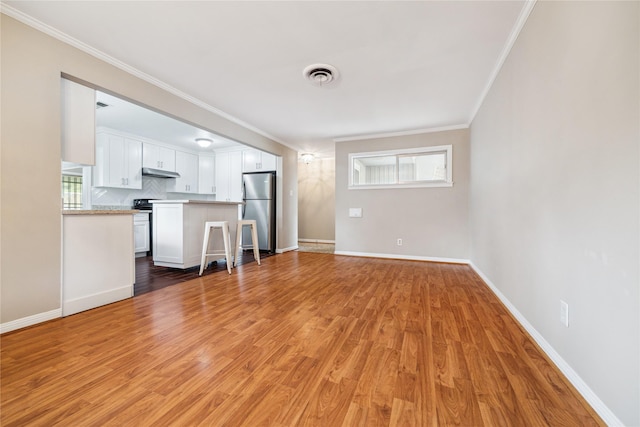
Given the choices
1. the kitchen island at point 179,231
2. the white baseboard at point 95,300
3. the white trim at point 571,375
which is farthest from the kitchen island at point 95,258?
the white trim at point 571,375

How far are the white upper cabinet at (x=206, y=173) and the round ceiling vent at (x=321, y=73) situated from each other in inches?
172

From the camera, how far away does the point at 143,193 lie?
207 inches

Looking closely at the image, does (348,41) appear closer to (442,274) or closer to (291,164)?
(442,274)

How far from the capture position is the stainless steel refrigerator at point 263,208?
528 cm

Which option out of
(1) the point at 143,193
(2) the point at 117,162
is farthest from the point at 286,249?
(2) the point at 117,162

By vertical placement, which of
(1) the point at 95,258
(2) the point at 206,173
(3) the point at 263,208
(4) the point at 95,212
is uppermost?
(2) the point at 206,173

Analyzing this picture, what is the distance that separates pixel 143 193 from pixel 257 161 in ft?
8.28

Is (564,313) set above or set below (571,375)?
above

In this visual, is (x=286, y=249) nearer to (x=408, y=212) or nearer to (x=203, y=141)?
(x=408, y=212)

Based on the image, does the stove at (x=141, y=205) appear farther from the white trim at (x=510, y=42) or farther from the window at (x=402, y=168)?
the white trim at (x=510, y=42)

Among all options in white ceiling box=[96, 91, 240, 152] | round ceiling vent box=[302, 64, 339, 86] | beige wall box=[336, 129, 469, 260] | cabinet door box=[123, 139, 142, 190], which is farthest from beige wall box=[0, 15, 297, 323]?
beige wall box=[336, 129, 469, 260]

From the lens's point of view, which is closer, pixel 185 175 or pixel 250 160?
pixel 250 160

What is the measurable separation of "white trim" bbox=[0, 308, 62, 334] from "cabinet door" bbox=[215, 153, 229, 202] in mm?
4101

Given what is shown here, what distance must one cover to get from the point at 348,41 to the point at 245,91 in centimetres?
147
